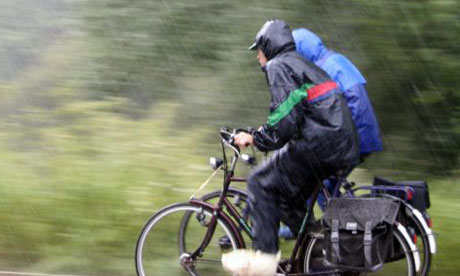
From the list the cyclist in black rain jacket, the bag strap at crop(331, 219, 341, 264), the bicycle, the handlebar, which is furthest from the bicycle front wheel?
the bag strap at crop(331, 219, 341, 264)

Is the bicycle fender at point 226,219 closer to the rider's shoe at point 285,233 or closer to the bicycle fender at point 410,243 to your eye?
the rider's shoe at point 285,233

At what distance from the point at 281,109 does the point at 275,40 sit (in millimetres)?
469

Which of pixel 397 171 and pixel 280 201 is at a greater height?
pixel 280 201

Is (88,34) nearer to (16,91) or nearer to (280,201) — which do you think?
(16,91)

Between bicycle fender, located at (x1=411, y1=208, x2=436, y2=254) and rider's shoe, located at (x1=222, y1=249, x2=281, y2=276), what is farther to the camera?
rider's shoe, located at (x1=222, y1=249, x2=281, y2=276)

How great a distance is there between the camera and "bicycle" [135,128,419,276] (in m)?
4.83

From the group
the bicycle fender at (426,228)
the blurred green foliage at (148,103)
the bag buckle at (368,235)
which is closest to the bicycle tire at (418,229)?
the bicycle fender at (426,228)

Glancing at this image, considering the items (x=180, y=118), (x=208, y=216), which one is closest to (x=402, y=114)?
(x=180, y=118)

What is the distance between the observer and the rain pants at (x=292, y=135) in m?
4.48

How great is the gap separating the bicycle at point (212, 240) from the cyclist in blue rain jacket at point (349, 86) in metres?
0.40

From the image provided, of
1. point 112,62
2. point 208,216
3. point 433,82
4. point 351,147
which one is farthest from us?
point 112,62

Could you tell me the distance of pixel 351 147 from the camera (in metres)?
4.58

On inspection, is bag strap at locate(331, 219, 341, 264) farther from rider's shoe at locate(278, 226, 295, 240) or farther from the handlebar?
the handlebar

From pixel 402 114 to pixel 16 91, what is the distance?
14.6ft
